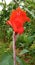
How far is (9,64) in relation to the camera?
0.74 meters

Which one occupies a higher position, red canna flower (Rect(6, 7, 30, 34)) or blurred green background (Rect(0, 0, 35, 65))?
red canna flower (Rect(6, 7, 30, 34))

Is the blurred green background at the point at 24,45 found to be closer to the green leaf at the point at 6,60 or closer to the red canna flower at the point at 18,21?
the green leaf at the point at 6,60

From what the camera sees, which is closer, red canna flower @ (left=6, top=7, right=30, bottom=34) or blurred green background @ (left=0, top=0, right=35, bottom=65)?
red canna flower @ (left=6, top=7, right=30, bottom=34)

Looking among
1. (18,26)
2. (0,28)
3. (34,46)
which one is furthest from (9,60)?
(0,28)

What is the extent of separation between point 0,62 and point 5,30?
80 cm

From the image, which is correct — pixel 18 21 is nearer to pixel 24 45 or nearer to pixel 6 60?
pixel 6 60

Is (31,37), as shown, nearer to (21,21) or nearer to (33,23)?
(33,23)

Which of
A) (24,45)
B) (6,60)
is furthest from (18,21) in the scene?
(24,45)

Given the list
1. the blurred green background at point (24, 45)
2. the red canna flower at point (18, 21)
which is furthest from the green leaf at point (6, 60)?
the red canna flower at point (18, 21)

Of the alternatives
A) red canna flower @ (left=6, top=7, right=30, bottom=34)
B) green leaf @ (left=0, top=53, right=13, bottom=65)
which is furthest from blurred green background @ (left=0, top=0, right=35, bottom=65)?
red canna flower @ (left=6, top=7, right=30, bottom=34)

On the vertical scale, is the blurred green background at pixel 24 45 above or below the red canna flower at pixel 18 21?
below

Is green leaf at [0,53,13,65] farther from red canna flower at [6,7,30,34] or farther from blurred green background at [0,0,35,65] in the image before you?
red canna flower at [6,7,30,34]

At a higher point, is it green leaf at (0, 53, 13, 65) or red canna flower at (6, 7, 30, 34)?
red canna flower at (6, 7, 30, 34)

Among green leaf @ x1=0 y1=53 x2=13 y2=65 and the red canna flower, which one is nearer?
the red canna flower
